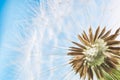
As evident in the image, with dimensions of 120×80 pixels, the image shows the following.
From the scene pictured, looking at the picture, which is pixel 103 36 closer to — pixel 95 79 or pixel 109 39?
pixel 109 39

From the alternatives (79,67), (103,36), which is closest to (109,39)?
(103,36)

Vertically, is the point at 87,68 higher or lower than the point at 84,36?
lower

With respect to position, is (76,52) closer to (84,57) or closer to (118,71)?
(84,57)

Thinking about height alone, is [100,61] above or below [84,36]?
below

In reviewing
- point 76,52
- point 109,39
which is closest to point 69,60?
point 76,52

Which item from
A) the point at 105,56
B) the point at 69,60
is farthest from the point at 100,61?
the point at 69,60

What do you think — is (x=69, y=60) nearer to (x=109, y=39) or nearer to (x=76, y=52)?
(x=76, y=52)
